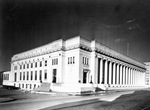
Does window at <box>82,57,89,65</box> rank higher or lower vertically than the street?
higher

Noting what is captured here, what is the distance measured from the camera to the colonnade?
1757 inches

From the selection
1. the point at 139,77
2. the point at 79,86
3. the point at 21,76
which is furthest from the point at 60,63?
the point at 139,77

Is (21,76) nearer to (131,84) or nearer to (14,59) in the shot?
(14,59)

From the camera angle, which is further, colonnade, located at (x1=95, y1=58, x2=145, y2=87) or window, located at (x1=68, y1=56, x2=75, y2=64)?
colonnade, located at (x1=95, y1=58, x2=145, y2=87)

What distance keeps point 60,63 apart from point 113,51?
23.5 meters

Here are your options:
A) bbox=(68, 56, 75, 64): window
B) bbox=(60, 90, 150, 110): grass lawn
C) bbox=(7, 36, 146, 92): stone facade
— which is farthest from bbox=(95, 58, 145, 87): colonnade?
bbox=(60, 90, 150, 110): grass lawn

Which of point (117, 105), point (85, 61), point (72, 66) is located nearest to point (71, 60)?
point (72, 66)

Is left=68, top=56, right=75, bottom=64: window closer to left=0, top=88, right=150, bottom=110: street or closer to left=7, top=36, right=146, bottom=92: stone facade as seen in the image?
left=7, top=36, right=146, bottom=92: stone facade

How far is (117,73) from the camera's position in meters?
54.2

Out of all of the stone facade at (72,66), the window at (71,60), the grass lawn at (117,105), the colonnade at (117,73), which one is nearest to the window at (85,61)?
the stone facade at (72,66)

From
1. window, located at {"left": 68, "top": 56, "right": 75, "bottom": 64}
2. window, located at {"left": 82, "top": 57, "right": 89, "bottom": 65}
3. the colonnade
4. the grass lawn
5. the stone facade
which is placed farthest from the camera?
the colonnade

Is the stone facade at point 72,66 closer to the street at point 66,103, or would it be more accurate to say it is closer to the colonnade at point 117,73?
the colonnade at point 117,73

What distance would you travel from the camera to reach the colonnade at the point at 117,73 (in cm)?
4463

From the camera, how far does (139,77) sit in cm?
8075
